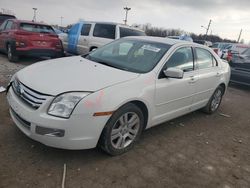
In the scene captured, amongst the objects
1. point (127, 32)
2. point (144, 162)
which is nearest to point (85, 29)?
point (127, 32)

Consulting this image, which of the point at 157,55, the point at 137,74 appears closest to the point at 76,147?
the point at 137,74

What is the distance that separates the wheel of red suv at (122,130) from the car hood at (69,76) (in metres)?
0.41

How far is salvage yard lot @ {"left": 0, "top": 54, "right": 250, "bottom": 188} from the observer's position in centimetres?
303

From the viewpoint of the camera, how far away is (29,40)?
900 cm

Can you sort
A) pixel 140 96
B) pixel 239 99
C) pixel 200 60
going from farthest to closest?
pixel 239 99
pixel 200 60
pixel 140 96

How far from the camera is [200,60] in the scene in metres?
5.06

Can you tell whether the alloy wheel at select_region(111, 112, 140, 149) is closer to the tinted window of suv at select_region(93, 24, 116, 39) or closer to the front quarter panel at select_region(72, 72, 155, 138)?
the front quarter panel at select_region(72, 72, 155, 138)

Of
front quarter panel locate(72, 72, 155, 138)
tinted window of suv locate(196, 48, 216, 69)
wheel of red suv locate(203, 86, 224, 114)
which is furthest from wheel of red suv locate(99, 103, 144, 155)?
wheel of red suv locate(203, 86, 224, 114)

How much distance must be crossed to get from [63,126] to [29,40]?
22.6 feet

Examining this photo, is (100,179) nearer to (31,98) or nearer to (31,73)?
(31,98)

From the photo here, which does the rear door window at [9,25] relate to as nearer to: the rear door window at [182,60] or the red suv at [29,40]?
the red suv at [29,40]

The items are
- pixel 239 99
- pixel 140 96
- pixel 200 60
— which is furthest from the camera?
pixel 239 99

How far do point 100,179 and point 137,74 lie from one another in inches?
58.6

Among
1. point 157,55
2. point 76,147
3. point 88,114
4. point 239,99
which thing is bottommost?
point 239,99
